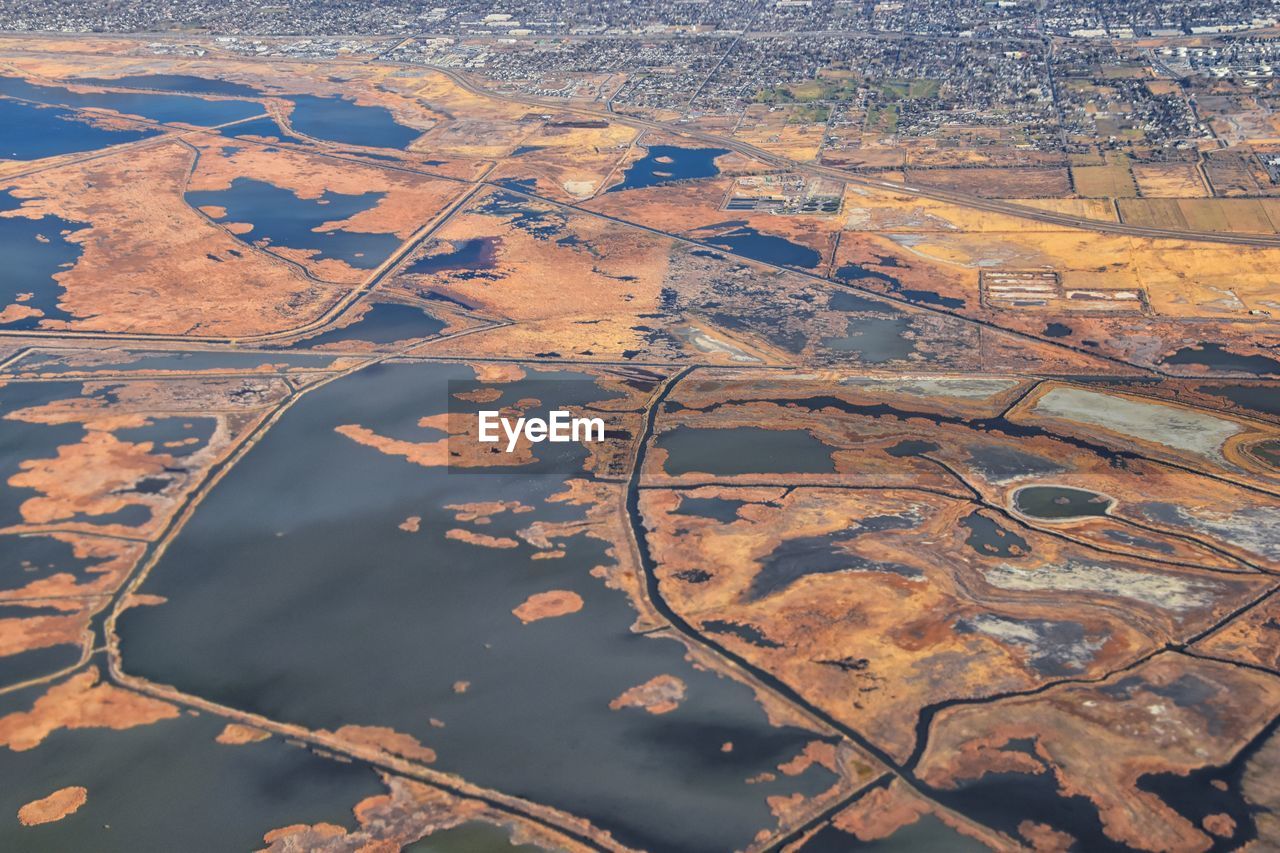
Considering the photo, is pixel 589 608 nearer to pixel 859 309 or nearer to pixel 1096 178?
pixel 859 309

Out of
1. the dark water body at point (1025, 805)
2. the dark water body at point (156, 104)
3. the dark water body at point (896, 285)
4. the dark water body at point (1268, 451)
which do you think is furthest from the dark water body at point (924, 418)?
the dark water body at point (156, 104)

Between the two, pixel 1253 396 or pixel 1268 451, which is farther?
pixel 1253 396

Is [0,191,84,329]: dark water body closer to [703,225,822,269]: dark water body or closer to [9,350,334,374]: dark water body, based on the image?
[9,350,334,374]: dark water body

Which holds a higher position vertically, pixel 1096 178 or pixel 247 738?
pixel 1096 178

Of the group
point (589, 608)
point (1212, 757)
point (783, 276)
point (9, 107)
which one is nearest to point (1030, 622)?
point (1212, 757)

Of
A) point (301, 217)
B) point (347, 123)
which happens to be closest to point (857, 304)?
point (301, 217)

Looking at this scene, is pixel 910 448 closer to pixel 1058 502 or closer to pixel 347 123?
pixel 1058 502

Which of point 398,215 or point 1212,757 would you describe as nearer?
point 1212,757

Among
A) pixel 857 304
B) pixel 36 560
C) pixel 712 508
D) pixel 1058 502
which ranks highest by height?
pixel 857 304
